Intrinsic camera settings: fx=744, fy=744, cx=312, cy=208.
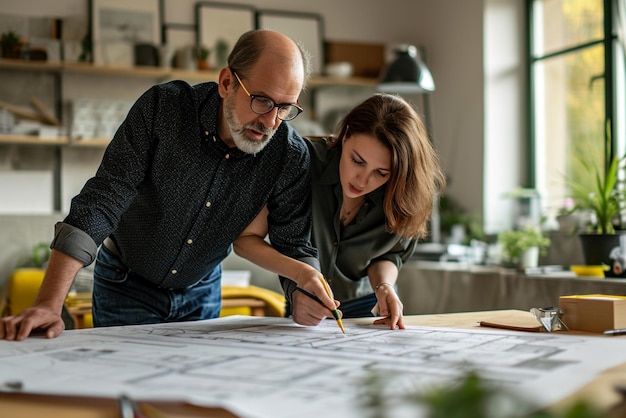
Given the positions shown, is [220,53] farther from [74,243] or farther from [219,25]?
[74,243]

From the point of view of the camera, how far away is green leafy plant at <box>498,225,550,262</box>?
3.57 metres

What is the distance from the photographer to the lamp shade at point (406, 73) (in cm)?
425

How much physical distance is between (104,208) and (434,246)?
2.95 metres

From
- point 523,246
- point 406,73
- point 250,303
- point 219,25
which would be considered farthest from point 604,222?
point 219,25

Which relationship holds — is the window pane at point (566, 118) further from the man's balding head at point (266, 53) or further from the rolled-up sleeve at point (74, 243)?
the rolled-up sleeve at point (74, 243)

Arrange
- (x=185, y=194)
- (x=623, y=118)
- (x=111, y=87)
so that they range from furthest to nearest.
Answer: (x=111, y=87) < (x=623, y=118) < (x=185, y=194)

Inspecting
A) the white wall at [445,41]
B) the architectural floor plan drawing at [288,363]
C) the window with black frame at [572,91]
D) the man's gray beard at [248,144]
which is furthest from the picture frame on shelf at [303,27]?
the architectural floor plan drawing at [288,363]

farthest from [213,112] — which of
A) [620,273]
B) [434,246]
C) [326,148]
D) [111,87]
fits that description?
[111,87]

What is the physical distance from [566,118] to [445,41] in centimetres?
124

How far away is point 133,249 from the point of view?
1.86 meters

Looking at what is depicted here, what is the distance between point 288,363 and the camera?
1146 mm

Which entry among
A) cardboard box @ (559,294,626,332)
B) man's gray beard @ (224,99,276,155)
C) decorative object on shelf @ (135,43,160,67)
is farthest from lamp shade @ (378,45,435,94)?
cardboard box @ (559,294,626,332)

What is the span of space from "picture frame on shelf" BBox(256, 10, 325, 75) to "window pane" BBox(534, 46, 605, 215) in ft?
5.24

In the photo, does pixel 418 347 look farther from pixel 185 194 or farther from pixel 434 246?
pixel 434 246
